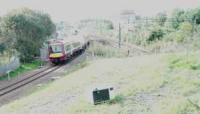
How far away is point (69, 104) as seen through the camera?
8.48 metres

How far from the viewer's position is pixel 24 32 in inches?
1451

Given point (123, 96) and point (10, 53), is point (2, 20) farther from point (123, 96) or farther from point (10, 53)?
point (123, 96)

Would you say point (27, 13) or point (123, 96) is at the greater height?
point (27, 13)

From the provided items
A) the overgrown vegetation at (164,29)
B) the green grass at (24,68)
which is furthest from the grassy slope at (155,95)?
the overgrown vegetation at (164,29)

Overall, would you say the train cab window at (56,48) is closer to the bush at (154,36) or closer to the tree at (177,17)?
the bush at (154,36)

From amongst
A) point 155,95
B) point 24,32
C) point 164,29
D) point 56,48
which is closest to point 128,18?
point 164,29

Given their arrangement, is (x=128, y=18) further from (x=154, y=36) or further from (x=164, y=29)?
(x=154, y=36)

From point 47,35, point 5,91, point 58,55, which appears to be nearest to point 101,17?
point 47,35

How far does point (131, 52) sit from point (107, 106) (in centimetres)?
2240

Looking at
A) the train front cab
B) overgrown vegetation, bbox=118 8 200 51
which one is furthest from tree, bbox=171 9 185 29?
the train front cab

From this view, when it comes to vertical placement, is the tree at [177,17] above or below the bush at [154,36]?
above

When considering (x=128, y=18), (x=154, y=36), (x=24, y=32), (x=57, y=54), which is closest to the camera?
(x=57, y=54)

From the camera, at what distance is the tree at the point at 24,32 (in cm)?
3578

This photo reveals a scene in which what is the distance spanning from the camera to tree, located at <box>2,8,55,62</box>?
35.8 metres
